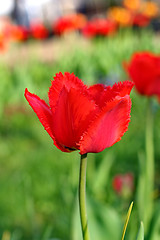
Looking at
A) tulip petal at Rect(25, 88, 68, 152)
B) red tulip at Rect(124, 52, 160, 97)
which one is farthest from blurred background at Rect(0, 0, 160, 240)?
tulip petal at Rect(25, 88, 68, 152)

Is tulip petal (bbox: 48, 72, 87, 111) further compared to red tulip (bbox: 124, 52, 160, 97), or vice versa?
red tulip (bbox: 124, 52, 160, 97)

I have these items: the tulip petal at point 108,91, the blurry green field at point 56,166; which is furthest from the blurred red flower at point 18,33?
the tulip petal at point 108,91

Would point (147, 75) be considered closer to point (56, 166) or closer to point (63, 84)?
point (63, 84)

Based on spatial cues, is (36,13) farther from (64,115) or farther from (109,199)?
(64,115)

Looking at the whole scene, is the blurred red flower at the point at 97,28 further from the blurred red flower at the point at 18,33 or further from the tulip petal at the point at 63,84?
the tulip petal at the point at 63,84

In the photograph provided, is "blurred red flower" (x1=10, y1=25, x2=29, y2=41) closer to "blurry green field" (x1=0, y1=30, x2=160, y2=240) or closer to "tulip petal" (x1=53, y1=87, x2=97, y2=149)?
"blurry green field" (x1=0, y1=30, x2=160, y2=240)

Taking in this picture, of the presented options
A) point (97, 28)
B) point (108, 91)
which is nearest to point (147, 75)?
point (108, 91)
